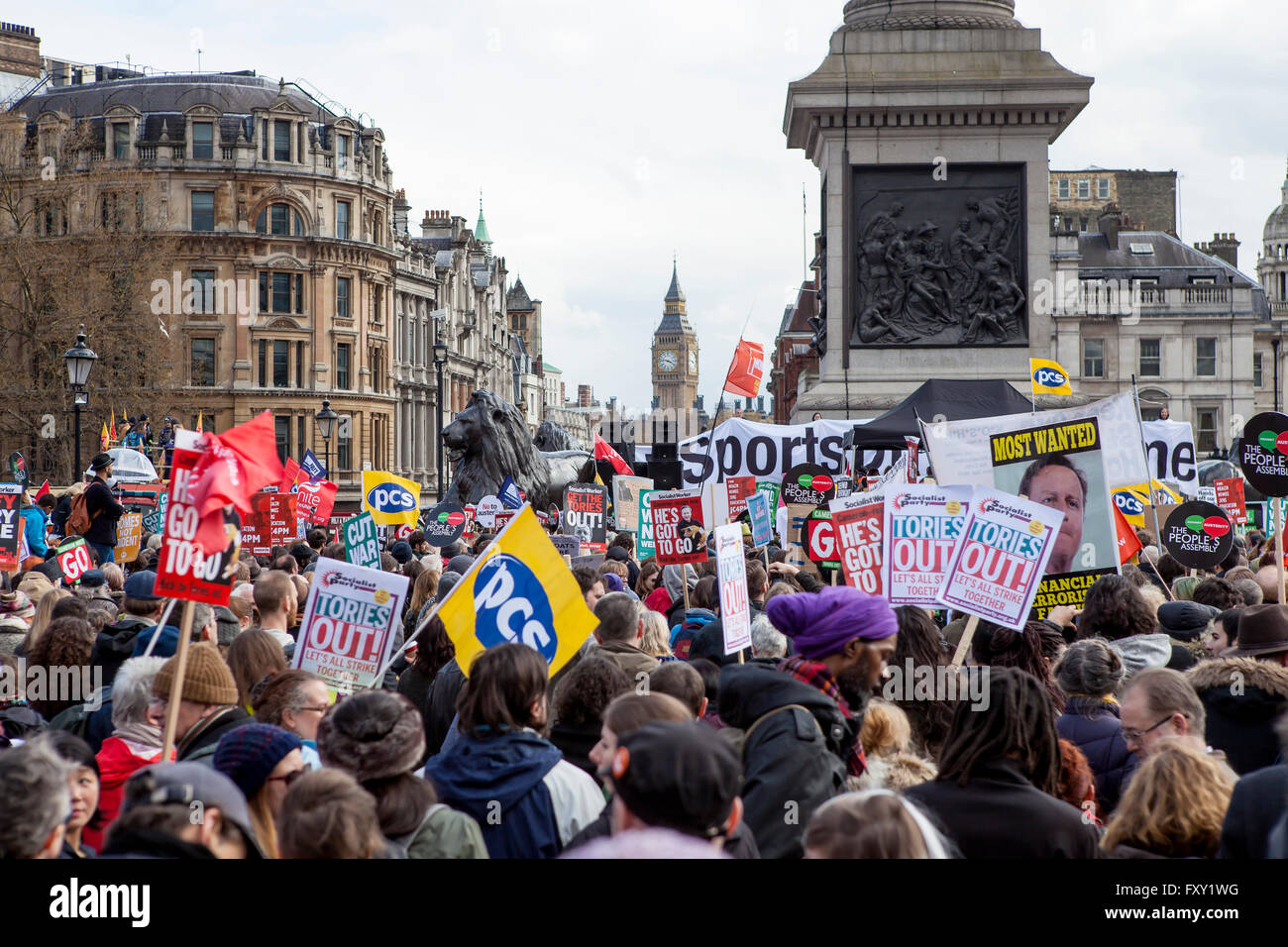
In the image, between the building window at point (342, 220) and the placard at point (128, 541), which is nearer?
the placard at point (128, 541)

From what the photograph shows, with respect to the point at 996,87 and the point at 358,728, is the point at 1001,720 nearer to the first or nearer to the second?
the point at 358,728

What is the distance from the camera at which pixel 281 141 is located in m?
76.8

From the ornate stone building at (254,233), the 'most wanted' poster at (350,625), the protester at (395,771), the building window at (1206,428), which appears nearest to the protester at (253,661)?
the 'most wanted' poster at (350,625)

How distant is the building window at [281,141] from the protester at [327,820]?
254 ft

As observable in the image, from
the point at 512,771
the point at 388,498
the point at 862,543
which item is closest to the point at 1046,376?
the point at 388,498

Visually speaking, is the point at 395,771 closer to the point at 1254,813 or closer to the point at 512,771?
the point at 512,771

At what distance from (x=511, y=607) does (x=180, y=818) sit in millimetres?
3018

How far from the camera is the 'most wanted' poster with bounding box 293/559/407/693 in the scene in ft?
20.7

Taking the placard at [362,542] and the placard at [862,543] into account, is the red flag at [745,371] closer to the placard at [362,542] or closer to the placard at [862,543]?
the placard at [362,542]

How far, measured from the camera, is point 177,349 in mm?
71750

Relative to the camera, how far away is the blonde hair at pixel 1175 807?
405 centimetres

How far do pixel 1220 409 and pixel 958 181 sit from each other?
161 ft

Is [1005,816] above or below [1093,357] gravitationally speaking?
below
